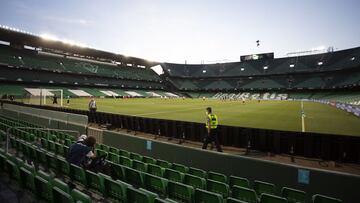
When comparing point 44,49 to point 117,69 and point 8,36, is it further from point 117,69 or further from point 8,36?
point 117,69

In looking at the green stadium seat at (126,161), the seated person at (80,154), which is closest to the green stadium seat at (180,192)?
the seated person at (80,154)

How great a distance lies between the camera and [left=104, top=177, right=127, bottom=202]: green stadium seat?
4797mm

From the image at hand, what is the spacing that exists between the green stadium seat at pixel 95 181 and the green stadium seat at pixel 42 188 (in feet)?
3.34

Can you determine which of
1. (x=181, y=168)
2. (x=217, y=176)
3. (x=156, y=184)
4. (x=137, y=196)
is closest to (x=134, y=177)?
(x=156, y=184)

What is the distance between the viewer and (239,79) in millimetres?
99938

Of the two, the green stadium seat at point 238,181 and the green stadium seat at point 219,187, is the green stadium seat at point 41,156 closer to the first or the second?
the green stadium seat at point 219,187

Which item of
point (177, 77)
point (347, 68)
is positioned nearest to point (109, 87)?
point (177, 77)

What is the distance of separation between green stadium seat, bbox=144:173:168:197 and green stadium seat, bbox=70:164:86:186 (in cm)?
149

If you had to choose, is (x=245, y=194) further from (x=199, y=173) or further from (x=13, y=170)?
(x=13, y=170)

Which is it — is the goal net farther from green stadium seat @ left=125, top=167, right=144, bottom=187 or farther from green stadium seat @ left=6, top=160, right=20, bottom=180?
green stadium seat @ left=125, top=167, right=144, bottom=187

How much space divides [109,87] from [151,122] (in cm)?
6526

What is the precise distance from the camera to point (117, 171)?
6922mm

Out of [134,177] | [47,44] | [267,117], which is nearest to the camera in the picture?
[134,177]

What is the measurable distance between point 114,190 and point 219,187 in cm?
238
